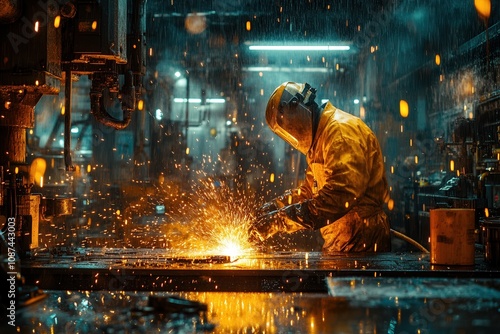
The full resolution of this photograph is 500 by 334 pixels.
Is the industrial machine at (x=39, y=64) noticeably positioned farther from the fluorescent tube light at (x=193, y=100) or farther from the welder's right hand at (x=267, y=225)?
the fluorescent tube light at (x=193, y=100)

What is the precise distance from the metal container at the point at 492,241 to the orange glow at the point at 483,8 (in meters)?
4.69

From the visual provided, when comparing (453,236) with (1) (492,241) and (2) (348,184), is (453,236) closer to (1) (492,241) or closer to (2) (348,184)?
(1) (492,241)

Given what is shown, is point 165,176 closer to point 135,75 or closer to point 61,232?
point 61,232

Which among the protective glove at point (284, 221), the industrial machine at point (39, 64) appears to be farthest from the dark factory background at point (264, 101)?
the protective glove at point (284, 221)

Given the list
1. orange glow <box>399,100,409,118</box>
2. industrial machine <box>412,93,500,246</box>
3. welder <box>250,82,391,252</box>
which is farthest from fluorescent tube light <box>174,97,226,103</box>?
welder <box>250,82,391,252</box>

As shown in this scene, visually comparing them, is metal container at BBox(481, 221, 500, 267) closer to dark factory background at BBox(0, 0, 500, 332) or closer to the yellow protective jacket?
the yellow protective jacket

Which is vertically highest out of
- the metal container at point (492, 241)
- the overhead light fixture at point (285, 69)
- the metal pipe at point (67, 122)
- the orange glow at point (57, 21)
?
the overhead light fixture at point (285, 69)

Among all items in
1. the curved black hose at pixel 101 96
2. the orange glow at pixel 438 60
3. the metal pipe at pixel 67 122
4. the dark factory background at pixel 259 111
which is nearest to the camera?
the metal pipe at pixel 67 122

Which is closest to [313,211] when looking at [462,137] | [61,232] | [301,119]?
[301,119]

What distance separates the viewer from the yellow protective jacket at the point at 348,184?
3.25m

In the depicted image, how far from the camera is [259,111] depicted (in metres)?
10.9

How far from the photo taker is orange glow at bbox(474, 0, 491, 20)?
6.44 m

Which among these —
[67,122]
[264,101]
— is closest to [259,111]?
[264,101]

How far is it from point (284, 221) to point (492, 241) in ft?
3.88
